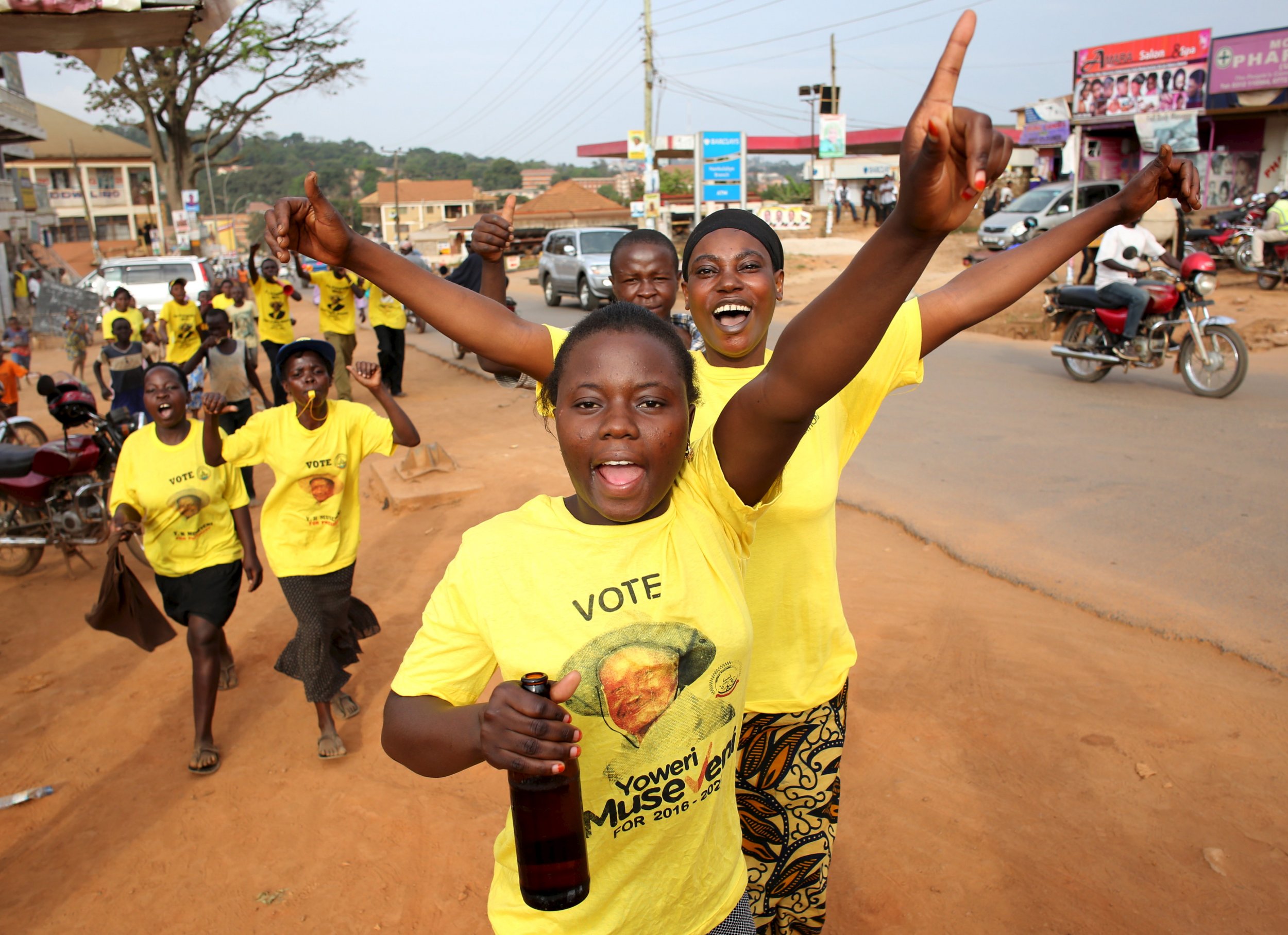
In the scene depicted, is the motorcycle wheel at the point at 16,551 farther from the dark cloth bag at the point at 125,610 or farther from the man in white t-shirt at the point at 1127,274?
the man in white t-shirt at the point at 1127,274

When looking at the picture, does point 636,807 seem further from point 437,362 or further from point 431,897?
point 437,362

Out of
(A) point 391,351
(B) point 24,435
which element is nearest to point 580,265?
(A) point 391,351

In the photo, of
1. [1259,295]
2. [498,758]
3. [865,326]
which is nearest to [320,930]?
[498,758]

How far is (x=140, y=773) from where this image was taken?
4.14 m

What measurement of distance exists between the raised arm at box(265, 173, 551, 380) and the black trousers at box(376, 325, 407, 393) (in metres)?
9.92

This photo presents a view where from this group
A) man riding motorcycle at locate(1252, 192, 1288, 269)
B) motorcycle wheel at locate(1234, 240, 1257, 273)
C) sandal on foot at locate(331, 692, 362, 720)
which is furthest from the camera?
motorcycle wheel at locate(1234, 240, 1257, 273)

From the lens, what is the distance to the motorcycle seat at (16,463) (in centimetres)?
657

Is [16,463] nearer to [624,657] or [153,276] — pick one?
[624,657]

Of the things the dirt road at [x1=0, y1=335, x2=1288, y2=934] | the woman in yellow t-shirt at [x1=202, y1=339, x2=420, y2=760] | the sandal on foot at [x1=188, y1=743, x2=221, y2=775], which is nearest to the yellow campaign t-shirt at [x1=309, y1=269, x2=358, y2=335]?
the dirt road at [x1=0, y1=335, x2=1288, y2=934]

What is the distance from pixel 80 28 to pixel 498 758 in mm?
3455

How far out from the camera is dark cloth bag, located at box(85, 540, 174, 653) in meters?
4.14

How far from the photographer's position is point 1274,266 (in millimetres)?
15289

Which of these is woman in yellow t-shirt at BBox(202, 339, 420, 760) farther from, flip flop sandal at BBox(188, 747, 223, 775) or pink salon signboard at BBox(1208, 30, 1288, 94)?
pink salon signboard at BBox(1208, 30, 1288, 94)

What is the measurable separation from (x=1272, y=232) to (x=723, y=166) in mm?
12292
